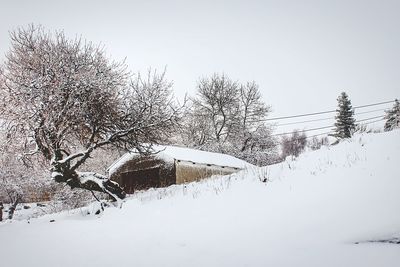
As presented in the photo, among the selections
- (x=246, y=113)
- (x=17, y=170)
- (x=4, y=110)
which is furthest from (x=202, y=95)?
(x=4, y=110)

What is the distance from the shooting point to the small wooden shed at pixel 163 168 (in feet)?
80.9

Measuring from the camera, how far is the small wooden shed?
24.7 metres

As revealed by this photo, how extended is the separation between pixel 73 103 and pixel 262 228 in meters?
11.6

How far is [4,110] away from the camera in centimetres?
1387

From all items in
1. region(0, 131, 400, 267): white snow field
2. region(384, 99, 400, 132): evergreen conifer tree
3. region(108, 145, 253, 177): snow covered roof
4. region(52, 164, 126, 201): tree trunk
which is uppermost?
region(384, 99, 400, 132): evergreen conifer tree

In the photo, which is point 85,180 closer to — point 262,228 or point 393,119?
point 262,228

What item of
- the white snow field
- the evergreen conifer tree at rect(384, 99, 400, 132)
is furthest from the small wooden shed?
the white snow field

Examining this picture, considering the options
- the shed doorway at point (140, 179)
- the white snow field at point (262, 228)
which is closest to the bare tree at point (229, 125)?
the shed doorway at point (140, 179)

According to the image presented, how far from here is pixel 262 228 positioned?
17.4 ft

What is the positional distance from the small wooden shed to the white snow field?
51.9 feet

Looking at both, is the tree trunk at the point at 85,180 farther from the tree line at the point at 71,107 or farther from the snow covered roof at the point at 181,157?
the snow covered roof at the point at 181,157

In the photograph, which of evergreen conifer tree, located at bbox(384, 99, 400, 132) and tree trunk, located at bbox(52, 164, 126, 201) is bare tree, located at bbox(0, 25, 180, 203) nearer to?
tree trunk, located at bbox(52, 164, 126, 201)

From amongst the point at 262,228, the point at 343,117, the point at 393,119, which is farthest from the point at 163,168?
the point at 343,117

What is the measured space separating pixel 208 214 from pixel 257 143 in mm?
34490
